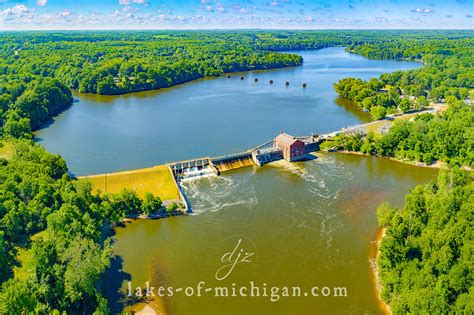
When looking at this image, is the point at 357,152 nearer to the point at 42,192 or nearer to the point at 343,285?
the point at 343,285

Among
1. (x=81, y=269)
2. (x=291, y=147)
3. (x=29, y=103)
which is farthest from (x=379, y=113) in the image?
(x=29, y=103)

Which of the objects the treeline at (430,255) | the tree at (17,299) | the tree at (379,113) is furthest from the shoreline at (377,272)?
the tree at (379,113)

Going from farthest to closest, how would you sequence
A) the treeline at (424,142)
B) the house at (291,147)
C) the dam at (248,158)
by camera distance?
the house at (291,147), the treeline at (424,142), the dam at (248,158)

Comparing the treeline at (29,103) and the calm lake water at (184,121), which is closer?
the calm lake water at (184,121)

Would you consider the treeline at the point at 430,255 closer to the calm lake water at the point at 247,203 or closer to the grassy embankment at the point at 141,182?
the calm lake water at the point at 247,203

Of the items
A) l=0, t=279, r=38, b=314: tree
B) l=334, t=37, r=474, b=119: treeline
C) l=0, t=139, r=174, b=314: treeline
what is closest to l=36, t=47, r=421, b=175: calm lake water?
l=334, t=37, r=474, b=119: treeline

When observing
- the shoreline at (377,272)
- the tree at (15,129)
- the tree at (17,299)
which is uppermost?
the tree at (15,129)

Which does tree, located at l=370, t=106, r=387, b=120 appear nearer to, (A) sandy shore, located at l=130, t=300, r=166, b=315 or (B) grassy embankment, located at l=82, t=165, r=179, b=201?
(B) grassy embankment, located at l=82, t=165, r=179, b=201

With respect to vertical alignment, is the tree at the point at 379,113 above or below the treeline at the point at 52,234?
above
